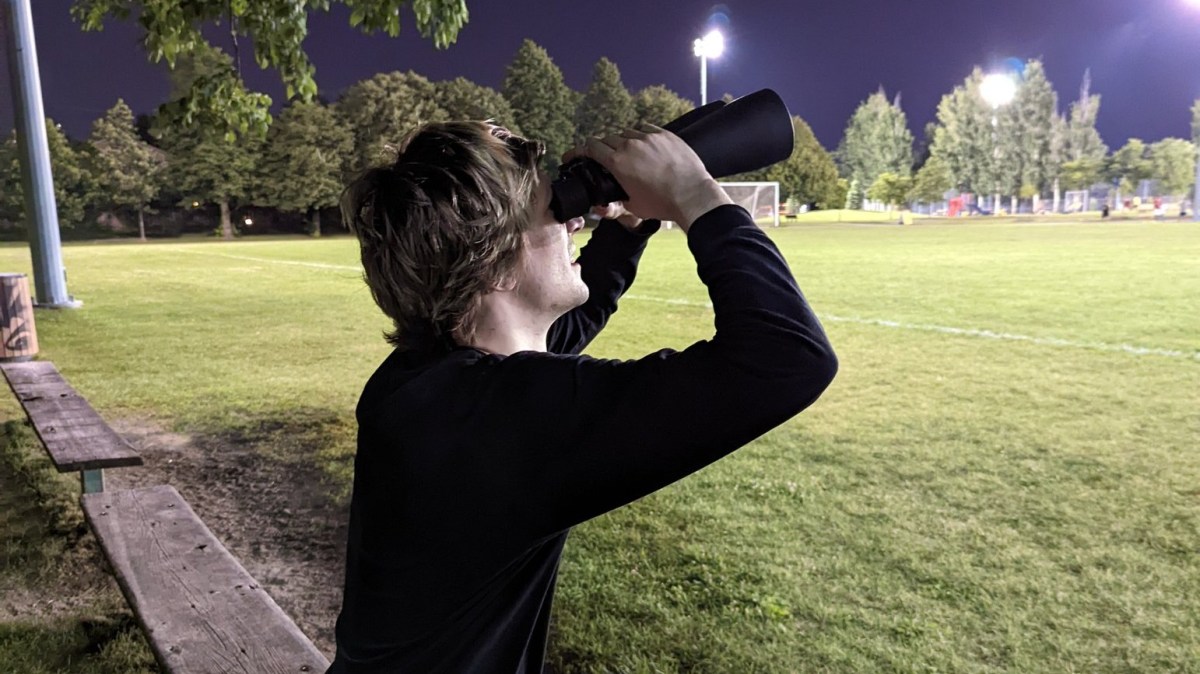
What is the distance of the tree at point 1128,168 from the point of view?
228 feet

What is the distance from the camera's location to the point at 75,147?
55250 millimetres

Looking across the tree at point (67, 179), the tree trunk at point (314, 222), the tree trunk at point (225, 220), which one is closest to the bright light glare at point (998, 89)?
the tree trunk at point (314, 222)

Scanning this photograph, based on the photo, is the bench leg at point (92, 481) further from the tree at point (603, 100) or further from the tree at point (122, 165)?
the tree at point (603, 100)

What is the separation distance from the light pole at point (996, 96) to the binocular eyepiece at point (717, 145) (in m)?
81.5

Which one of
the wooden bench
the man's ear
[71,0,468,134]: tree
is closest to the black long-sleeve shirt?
the man's ear

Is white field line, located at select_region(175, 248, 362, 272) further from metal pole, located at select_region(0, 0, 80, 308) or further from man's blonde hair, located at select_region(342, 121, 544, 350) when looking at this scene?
man's blonde hair, located at select_region(342, 121, 544, 350)

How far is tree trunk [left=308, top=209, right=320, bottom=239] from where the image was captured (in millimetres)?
57469

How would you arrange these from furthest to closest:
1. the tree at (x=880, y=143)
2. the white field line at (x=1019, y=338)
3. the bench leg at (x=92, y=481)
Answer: the tree at (x=880, y=143) < the white field line at (x=1019, y=338) < the bench leg at (x=92, y=481)

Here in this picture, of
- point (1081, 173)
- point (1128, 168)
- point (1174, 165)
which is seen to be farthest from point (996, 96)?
point (1174, 165)

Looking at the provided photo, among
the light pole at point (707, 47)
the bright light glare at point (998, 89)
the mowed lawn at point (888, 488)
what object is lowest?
the mowed lawn at point (888, 488)

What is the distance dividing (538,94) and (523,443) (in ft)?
206

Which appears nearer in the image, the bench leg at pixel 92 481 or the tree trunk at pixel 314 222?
the bench leg at pixel 92 481

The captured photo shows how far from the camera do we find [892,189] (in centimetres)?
8300

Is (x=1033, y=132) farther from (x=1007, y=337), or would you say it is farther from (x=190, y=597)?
(x=190, y=597)
